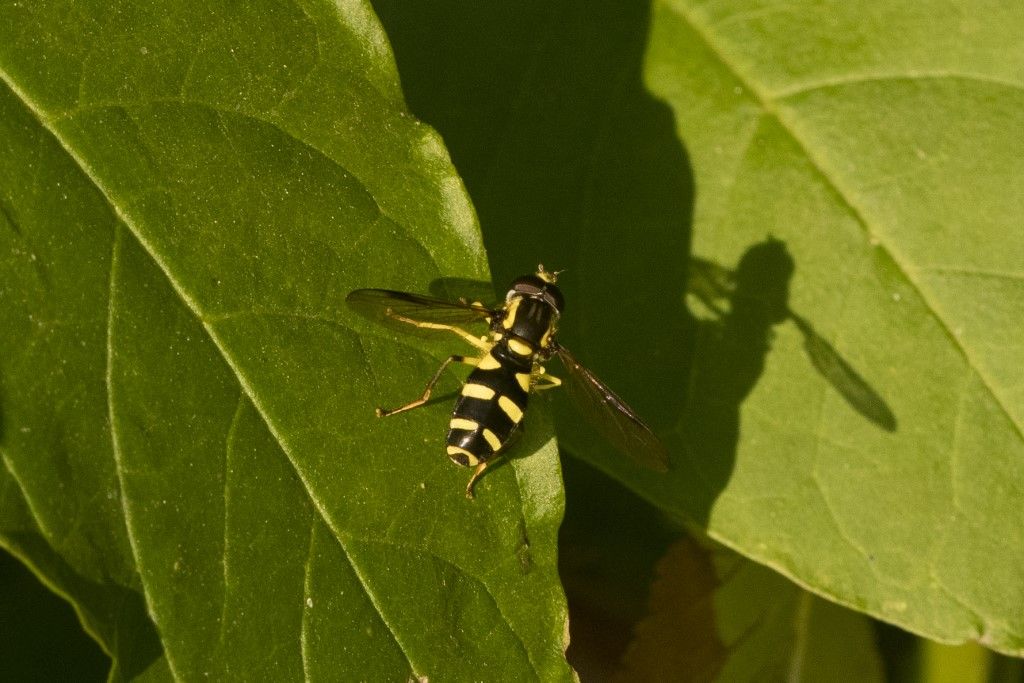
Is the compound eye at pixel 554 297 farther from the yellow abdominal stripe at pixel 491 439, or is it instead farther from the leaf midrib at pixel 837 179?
the leaf midrib at pixel 837 179

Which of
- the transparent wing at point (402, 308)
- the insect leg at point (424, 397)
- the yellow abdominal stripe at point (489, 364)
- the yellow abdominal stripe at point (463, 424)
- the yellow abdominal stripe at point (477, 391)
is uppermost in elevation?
the transparent wing at point (402, 308)

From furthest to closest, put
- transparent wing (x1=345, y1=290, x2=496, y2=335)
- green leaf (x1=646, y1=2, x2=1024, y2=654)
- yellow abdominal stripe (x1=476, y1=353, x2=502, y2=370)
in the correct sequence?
green leaf (x1=646, y1=2, x2=1024, y2=654) → yellow abdominal stripe (x1=476, y1=353, x2=502, y2=370) → transparent wing (x1=345, y1=290, x2=496, y2=335)

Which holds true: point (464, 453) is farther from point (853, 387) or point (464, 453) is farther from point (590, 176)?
point (853, 387)

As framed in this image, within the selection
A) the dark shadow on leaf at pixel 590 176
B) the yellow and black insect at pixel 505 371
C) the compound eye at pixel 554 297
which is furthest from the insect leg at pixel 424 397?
the dark shadow on leaf at pixel 590 176

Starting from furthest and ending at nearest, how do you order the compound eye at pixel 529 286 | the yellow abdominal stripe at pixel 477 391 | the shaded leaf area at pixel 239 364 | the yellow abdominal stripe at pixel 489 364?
the compound eye at pixel 529 286 → the yellow abdominal stripe at pixel 489 364 → the yellow abdominal stripe at pixel 477 391 → the shaded leaf area at pixel 239 364

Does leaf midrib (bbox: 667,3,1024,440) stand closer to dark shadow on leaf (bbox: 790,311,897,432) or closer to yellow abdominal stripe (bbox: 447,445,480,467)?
dark shadow on leaf (bbox: 790,311,897,432)

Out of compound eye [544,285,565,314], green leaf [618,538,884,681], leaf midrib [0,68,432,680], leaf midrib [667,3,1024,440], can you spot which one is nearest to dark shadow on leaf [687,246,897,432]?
leaf midrib [667,3,1024,440]

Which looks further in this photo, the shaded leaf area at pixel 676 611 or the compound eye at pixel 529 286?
the shaded leaf area at pixel 676 611
